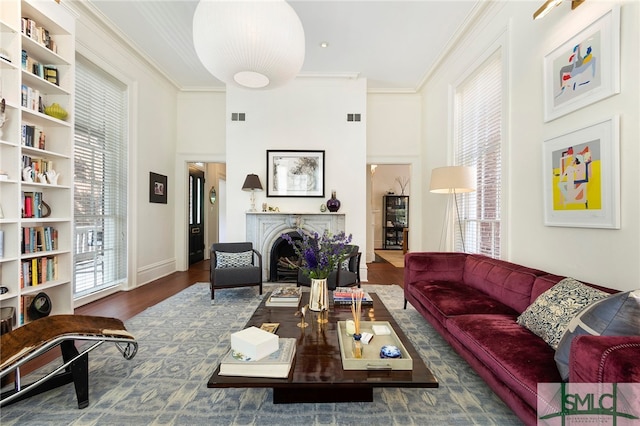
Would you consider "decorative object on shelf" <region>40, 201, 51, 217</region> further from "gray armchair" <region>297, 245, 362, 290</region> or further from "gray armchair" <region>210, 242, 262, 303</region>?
"gray armchair" <region>297, 245, 362, 290</region>

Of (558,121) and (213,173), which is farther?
(213,173)

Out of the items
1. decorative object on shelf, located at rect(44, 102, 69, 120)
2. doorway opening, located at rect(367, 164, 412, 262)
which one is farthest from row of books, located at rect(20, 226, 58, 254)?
doorway opening, located at rect(367, 164, 412, 262)

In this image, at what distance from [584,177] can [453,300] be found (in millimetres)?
1325

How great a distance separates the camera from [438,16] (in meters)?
3.45

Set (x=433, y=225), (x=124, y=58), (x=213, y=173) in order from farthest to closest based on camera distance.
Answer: (x=213, y=173) → (x=433, y=225) → (x=124, y=58)

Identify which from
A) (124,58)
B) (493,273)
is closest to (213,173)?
(124,58)

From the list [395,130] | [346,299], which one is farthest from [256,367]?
[395,130]

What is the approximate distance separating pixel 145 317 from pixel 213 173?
5.16m

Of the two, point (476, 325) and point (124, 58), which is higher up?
point (124, 58)

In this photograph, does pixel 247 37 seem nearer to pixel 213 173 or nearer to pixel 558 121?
pixel 558 121

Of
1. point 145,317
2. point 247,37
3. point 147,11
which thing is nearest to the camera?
point 247,37

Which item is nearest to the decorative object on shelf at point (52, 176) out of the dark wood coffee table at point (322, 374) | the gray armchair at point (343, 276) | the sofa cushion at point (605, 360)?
the dark wood coffee table at point (322, 374)

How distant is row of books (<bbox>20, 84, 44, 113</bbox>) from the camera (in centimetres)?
248

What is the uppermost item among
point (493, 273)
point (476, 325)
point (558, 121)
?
point (558, 121)
